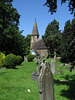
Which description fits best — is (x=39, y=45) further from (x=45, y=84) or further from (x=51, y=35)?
A: (x=45, y=84)

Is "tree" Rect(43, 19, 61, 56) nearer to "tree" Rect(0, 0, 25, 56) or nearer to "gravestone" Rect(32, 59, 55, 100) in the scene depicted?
"tree" Rect(0, 0, 25, 56)

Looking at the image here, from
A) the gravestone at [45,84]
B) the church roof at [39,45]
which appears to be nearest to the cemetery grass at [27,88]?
the gravestone at [45,84]

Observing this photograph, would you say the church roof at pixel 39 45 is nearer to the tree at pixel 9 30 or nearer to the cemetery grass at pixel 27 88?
the tree at pixel 9 30

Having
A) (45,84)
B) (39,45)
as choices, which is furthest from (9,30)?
(39,45)

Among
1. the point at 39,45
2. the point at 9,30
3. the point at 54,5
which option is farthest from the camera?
the point at 39,45

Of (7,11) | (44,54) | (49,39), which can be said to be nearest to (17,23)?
(7,11)

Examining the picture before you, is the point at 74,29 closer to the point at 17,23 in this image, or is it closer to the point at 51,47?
the point at 17,23

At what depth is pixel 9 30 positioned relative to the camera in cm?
2570

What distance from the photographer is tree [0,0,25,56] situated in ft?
82.3

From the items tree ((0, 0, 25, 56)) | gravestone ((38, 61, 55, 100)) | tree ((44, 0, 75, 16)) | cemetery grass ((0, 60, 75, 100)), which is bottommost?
cemetery grass ((0, 60, 75, 100))

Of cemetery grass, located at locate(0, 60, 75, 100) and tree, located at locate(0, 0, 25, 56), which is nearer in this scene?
cemetery grass, located at locate(0, 60, 75, 100)

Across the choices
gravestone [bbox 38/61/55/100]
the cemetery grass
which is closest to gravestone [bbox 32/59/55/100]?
gravestone [bbox 38/61/55/100]

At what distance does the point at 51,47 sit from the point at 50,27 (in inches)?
293

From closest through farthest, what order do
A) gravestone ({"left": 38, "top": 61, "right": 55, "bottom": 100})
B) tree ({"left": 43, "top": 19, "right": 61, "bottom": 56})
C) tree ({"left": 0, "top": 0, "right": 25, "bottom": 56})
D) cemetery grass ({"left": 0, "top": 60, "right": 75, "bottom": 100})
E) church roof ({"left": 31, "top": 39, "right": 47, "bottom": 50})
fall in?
1. gravestone ({"left": 38, "top": 61, "right": 55, "bottom": 100})
2. cemetery grass ({"left": 0, "top": 60, "right": 75, "bottom": 100})
3. tree ({"left": 0, "top": 0, "right": 25, "bottom": 56})
4. tree ({"left": 43, "top": 19, "right": 61, "bottom": 56})
5. church roof ({"left": 31, "top": 39, "right": 47, "bottom": 50})
